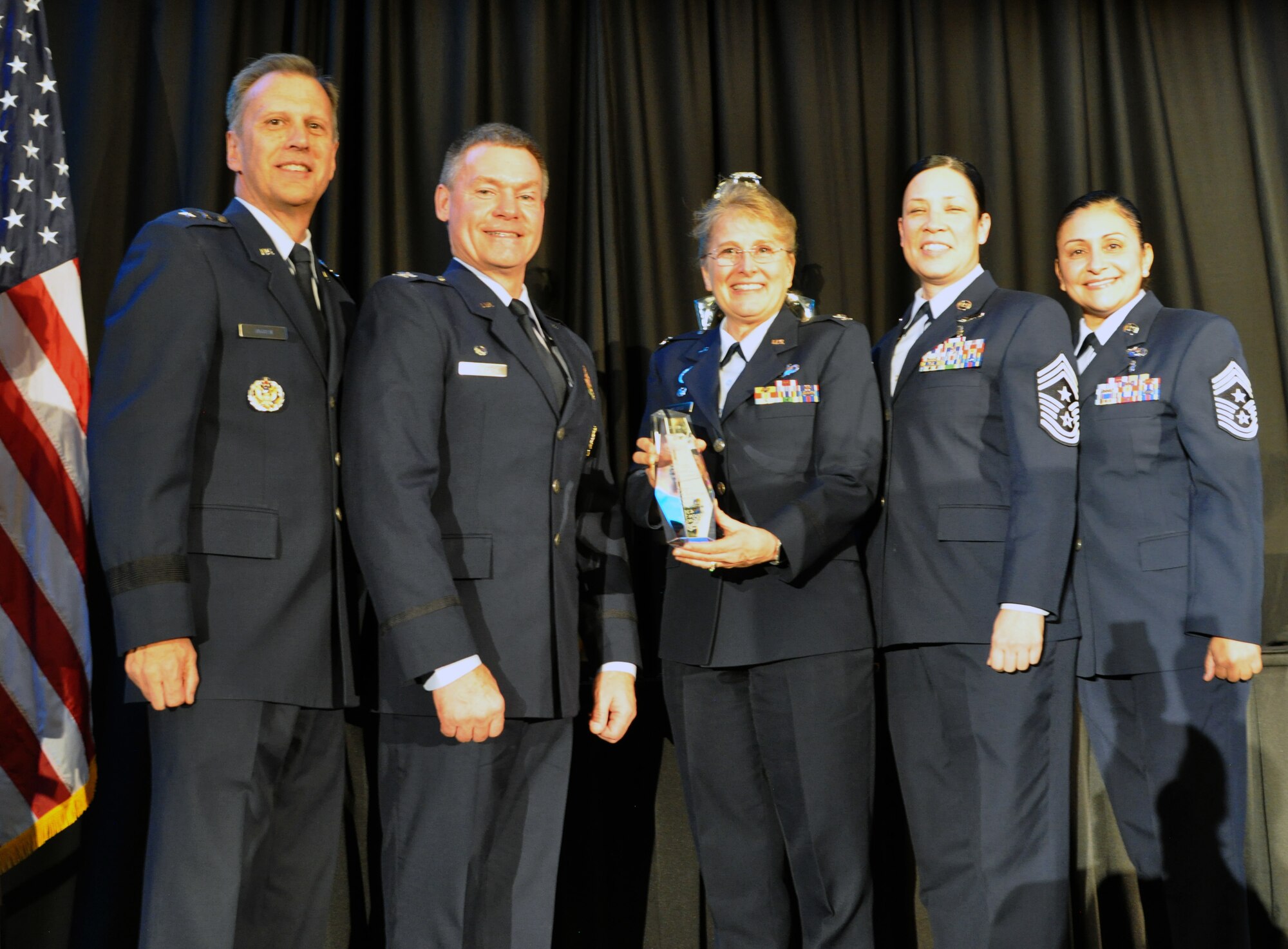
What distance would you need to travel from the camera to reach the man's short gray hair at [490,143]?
2.45m

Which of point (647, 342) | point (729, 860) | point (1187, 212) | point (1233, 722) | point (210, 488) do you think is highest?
point (1187, 212)

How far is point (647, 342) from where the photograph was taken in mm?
3424

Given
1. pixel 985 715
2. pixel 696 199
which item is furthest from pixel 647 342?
pixel 985 715

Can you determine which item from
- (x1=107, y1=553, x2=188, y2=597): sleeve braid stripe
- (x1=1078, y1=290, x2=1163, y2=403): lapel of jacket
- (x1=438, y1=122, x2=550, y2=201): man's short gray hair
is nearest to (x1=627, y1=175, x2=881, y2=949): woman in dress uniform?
(x1=438, y1=122, x2=550, y2=201): man's short gray hair

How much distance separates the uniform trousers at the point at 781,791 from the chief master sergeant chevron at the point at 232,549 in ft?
2.48

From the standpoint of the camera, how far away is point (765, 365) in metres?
2.53

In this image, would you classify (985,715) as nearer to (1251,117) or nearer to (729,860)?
(729,860)

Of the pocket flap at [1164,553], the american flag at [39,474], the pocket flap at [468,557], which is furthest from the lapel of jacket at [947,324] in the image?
the american flag at [39,474]

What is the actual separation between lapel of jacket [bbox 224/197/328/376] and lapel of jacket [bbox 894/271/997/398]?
4.08ft

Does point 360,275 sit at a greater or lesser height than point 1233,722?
greater

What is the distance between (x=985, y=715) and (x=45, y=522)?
2053 millimetres

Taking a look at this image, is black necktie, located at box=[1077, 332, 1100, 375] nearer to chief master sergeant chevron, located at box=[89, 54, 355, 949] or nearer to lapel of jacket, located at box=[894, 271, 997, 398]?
lapel of jacket, located at box=[894, 271, 997, 398]

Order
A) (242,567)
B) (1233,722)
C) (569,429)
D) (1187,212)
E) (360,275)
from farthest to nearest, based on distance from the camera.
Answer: (1187,212)
(360,275)
(1233,722)
(569,429)
(242,567)

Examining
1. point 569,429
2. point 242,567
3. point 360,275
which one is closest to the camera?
point 242,567
